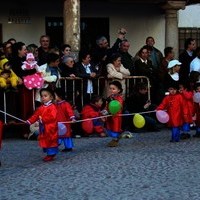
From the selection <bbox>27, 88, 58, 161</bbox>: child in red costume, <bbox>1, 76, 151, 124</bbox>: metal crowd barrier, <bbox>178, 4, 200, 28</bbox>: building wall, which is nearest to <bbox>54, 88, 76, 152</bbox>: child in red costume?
<bbox>27, 88, 58, 161</bbox>: child in red costume

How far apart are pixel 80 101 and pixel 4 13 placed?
585 centimetres

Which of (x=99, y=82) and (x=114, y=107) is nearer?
(x=114, y=107)

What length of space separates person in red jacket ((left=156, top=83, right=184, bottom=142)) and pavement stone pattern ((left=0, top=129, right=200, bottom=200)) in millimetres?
231

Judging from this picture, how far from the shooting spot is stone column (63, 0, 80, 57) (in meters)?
15.5

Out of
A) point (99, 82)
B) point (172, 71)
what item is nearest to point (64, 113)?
point (99, 82)

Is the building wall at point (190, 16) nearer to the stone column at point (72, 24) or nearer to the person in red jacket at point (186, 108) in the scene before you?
the stone column at point (72, 24)

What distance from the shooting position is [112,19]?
20234 millimetres

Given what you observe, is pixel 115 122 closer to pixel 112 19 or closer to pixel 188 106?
pixel 188 106

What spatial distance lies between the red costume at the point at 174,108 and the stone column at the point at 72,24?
148 inches

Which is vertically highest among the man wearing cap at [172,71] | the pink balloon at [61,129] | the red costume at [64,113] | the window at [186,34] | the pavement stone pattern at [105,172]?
the window at [186,34]

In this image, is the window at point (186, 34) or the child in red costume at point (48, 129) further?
the window at point (186, 34)

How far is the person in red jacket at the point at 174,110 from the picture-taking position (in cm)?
1205

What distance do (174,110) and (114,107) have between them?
1.31 m

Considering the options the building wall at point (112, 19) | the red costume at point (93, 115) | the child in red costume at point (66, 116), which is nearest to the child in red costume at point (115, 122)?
the child in red costume at point (66, 116)
